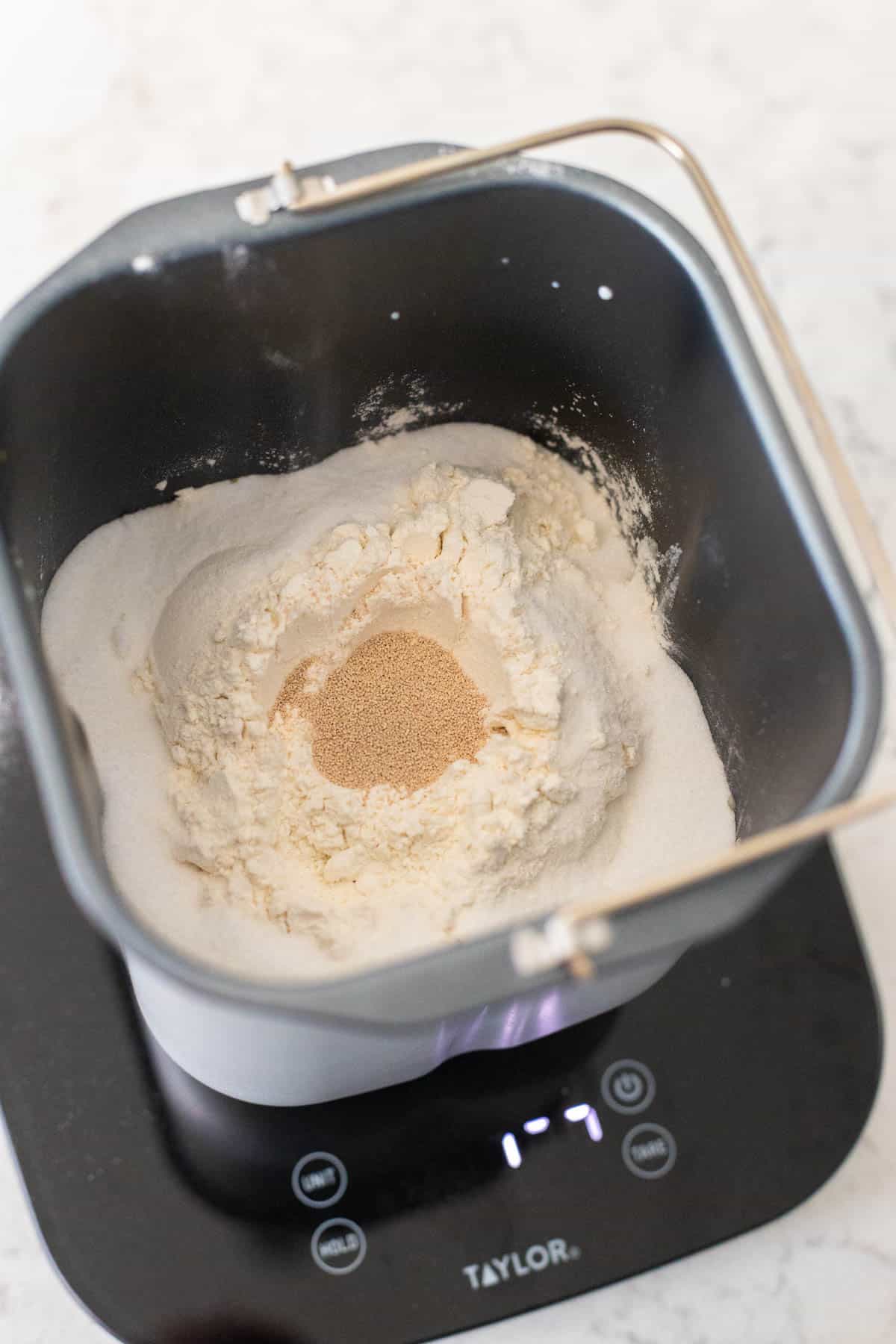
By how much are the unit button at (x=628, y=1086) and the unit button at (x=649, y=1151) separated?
0.04 feet

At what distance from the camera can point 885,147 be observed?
923 mm

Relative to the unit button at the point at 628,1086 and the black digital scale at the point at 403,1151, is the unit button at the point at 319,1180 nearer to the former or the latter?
the black digital scale at the point at 403,1151

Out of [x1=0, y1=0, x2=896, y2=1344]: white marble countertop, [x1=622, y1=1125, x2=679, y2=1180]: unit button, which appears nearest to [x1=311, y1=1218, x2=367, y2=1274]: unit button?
[x1=622, y1=1125, x2=679, y2=1180]: unit button

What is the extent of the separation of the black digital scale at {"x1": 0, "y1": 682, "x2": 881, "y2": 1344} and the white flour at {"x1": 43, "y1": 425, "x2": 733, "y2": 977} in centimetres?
12

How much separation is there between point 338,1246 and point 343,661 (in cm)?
30

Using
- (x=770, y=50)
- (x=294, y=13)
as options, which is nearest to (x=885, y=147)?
(x=770, y=50)

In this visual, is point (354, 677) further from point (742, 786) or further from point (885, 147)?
point (885, 147)

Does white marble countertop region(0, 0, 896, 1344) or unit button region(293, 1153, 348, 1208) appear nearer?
unit button region(293, 1153, 348, 1208)

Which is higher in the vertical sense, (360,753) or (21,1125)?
(360,753)

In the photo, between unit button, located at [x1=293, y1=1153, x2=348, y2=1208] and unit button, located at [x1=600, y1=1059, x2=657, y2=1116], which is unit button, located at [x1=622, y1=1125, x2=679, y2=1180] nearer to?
unit button, located at [x1=600, y1=1059, x2=657, y2=1116]

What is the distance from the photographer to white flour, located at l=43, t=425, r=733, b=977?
0.62m

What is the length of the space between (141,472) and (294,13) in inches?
16.4

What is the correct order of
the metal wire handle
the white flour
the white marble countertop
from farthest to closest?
the white marble countertop < the white flour < the metal wire handle

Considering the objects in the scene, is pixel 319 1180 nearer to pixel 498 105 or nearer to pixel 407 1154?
pixel 407 1154
